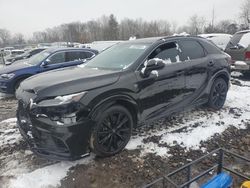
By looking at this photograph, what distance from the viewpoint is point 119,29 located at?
69.1 meters

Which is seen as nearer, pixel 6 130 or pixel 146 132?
pixel 146 132

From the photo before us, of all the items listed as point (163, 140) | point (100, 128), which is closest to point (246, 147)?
point (163, 140)

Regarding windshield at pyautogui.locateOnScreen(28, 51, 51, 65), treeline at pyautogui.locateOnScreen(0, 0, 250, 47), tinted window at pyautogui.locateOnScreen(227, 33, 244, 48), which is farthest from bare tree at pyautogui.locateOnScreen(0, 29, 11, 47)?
tinted window at pyautogui.locateOnScreen(227, 33, 244, 48)

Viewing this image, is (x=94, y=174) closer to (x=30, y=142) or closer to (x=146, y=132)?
(x=30, y=142)

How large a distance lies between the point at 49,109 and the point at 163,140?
6.53 feet

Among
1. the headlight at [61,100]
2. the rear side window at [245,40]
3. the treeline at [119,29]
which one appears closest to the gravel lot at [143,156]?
the headlight at [61,100]

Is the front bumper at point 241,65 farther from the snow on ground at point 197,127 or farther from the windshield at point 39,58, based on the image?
the windshield at point 39,58

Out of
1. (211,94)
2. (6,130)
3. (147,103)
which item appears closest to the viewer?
(147,103)

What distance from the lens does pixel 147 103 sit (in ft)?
Answer: 13.5

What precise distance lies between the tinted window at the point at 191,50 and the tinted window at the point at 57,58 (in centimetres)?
500

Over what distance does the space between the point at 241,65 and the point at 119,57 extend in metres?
5.48

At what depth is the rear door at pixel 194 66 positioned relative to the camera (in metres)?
4.79

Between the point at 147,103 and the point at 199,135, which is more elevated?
the point at 147,103

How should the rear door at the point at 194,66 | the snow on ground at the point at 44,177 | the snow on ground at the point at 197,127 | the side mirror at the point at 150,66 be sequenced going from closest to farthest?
the snow on ground at the point at 44,177
the side mirror at the point at 150,66
the snow on ground at the point at 197,127
the rear door at the point at 194,66
